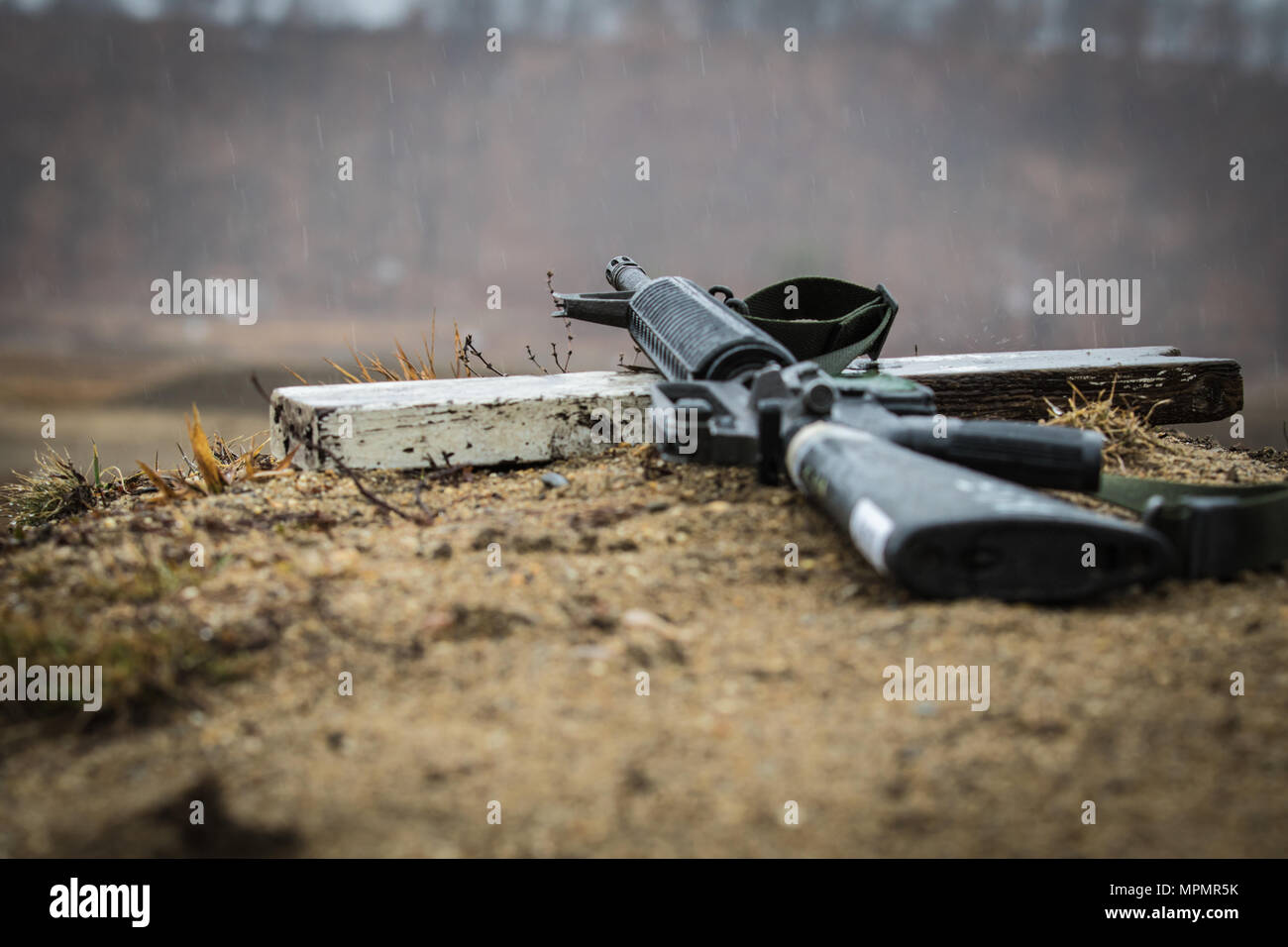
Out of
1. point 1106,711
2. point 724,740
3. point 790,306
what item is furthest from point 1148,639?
point 790,306

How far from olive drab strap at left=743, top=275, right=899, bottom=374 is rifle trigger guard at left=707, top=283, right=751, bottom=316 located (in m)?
0.05

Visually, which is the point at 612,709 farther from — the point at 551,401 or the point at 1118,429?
the point at 1118,429

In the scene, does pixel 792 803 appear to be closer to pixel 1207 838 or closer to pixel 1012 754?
pixel 1012 754

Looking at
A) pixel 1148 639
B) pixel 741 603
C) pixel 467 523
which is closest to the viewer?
pixel 1148 639

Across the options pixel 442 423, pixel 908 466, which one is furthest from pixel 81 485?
pixel 908 466

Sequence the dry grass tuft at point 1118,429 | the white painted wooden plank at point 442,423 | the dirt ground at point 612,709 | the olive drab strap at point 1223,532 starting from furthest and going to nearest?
the dry grass tuft at point 1118,429, the white painted wooden plank at point 442,423, the olive drab strap at point 1223,532, the dirt ground at point 612,709

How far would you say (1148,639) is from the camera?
2.11 metres

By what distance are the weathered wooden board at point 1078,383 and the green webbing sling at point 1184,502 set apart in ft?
1.12

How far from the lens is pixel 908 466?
254 cm

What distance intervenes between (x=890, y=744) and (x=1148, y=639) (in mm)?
715

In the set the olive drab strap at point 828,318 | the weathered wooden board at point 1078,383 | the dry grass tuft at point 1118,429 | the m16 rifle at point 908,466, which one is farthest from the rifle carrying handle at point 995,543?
the weathered wooden board at point 1078,383

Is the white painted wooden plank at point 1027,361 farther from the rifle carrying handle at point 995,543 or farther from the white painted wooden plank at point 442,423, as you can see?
the rifle carrying handle at point 995,543

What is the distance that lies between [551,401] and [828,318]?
5.43 ft

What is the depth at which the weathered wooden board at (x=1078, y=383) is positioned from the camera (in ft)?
16.1
